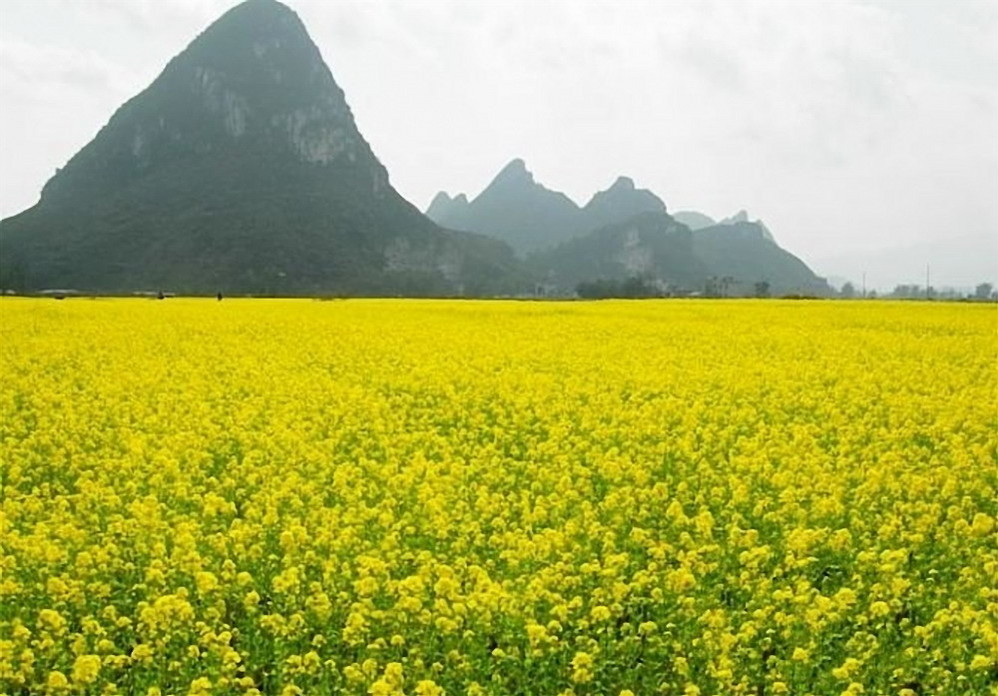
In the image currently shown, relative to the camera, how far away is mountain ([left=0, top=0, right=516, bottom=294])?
103812 millimetres

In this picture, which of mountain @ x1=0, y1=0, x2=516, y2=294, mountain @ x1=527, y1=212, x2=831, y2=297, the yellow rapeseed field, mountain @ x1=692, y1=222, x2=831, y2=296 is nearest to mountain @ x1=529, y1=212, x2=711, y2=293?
mountain @ x1=527, y1=212, x2=831, y2=297

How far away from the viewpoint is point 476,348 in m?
17.9

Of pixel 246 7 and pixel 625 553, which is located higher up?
pixel 246 7

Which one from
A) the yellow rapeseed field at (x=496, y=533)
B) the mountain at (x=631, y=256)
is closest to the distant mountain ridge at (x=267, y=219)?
the mountain at (x=631, y=256)

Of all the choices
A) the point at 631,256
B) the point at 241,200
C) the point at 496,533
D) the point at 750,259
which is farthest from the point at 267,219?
the point at 496,533

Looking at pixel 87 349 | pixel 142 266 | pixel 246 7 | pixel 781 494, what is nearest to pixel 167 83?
pixel 246 7

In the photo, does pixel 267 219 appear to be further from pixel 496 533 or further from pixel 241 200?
pixel 496 533

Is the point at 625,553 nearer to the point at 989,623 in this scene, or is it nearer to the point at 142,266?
the point at 989,623

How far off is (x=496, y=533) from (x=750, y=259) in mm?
188702

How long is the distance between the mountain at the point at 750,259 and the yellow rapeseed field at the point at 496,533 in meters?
164

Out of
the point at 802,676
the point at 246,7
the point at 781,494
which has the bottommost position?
the point at 802,676

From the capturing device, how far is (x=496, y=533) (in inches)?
274

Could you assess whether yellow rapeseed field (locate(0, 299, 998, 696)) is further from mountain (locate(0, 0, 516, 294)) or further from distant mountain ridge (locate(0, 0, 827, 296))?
distant mountain ridge (locate(0, 0, 827, 296))

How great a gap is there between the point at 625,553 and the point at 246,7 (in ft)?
604
